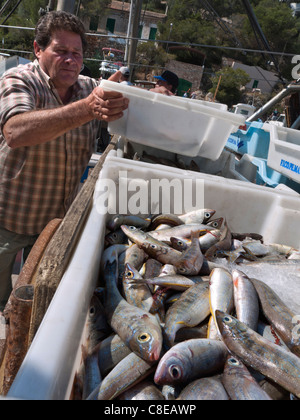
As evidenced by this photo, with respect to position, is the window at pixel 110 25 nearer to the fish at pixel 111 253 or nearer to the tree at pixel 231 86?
the tree at pixel 231 86

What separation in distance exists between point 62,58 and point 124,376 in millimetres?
2382

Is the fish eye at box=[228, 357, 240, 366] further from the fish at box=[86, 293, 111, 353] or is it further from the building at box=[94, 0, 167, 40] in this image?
the building at box=[94, 0, 167, 40]

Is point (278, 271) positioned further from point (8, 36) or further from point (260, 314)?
point (8, 36)

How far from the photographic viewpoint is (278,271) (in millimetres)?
1873

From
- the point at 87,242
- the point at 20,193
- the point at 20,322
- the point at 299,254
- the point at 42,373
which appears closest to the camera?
the point at 42,373

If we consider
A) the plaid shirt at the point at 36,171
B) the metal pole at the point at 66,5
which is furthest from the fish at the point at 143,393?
the metal pole at the point at 66,5

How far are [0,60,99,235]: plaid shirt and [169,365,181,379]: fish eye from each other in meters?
1.93

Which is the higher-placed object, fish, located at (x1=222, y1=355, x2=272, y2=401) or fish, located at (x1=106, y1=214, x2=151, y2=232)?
fish, located at (x1=106, y1=214, x2=151, y2=232)

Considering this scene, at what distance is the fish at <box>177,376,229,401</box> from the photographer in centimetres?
104

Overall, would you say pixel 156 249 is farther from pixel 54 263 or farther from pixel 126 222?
pixel 54 263

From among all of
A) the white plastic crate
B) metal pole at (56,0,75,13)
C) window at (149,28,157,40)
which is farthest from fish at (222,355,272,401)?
window at (149,28,157,40)

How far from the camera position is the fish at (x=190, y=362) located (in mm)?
1104
